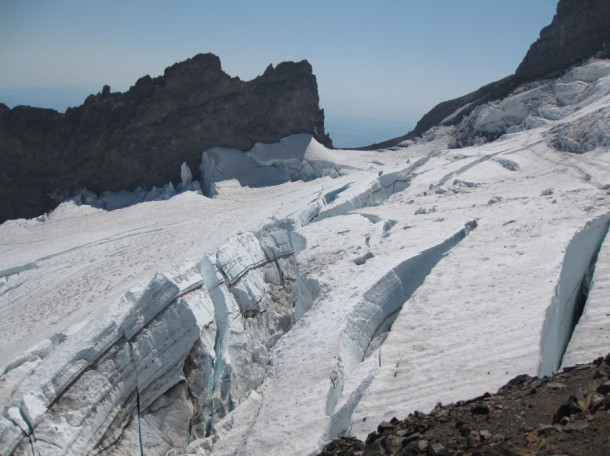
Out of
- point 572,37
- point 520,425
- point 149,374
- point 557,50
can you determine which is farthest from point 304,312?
point 557,50

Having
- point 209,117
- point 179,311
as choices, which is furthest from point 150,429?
point 209,117

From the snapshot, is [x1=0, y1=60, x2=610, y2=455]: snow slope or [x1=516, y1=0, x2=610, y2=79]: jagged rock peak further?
[x1=516, y1=0, x2=610, y2=79]: jagged rock peak

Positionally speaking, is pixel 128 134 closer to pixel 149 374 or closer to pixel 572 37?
pixel 149 374

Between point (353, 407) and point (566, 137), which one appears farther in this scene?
point (566, 137)

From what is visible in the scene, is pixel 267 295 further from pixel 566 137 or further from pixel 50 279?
pixel 566 137

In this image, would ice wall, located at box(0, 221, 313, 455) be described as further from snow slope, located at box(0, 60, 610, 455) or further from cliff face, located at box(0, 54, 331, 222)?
cliff face, located at box(0, 54, 331, 222)

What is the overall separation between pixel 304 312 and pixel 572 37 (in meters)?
26.9

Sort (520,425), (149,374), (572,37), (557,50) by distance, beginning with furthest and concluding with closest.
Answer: (557,50)
(572,37)
(149,374)
(520,425)

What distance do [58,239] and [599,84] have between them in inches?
879

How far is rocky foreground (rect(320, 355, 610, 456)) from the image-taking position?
345cm

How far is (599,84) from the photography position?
76.7 ft

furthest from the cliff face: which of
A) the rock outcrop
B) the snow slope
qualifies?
the rock outcrop

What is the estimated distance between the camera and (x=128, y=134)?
82.6 feet

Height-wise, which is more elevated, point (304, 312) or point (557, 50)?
point (557, 50)
